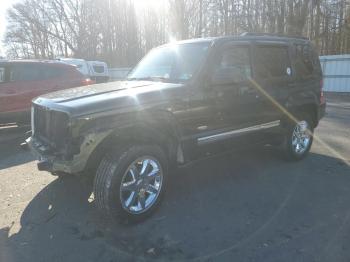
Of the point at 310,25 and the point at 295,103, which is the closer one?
the point at 295,103

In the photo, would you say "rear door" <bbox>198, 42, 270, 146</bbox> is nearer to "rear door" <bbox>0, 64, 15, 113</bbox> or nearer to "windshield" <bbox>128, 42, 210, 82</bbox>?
"windshield" <bbox>128, 42, 210, 82</bbox>

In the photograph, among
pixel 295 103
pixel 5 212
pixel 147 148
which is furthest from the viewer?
pixel 295 103

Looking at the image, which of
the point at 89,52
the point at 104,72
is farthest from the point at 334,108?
the point at 89,52

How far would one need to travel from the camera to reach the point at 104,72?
832 inches

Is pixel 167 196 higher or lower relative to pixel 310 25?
lower

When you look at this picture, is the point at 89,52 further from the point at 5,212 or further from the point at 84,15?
the point at 5,212

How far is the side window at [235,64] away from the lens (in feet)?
15.3

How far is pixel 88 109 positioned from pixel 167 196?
172 cm

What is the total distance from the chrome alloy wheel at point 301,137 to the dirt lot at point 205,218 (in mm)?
276

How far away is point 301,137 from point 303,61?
Answer: 4.20 feet

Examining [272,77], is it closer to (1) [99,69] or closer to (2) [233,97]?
(2) [233,97]

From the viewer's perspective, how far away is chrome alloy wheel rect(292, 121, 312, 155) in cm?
618

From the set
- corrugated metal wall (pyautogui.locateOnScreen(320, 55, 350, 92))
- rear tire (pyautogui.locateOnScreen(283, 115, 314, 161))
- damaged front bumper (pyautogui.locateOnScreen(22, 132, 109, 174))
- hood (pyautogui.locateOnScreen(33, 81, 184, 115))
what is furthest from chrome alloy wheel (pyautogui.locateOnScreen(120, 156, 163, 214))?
corrugated metal wall (pyautogui.locateOnScreen(320, 55, 350, 92))

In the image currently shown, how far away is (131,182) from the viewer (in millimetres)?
4027
